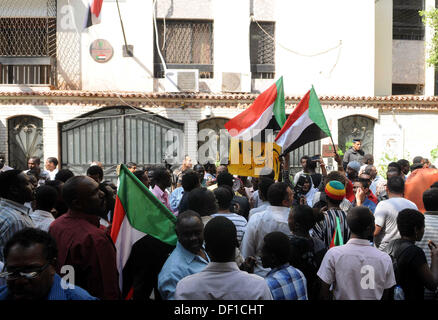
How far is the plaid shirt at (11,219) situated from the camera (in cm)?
380

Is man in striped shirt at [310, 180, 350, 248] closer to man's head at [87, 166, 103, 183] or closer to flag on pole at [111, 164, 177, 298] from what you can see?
flag on pole at [111, 164, 177, 298]

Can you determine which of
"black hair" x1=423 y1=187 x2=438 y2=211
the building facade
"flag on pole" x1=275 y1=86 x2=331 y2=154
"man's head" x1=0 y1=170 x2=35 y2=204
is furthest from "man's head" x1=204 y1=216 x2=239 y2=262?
the building facade

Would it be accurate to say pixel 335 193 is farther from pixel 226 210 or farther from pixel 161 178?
pixel 161 178

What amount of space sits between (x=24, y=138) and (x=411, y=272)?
13.2m

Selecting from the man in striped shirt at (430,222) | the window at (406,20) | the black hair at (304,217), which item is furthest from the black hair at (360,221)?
the window at (406,20)

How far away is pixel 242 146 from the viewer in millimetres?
7406

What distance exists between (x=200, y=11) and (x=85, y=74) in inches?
165

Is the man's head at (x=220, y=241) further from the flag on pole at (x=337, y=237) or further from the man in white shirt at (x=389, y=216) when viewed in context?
the man in white shirt at (x=389, y=216)

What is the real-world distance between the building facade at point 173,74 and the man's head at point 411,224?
10783 millimetres

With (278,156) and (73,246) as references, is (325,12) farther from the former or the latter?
(73,246)

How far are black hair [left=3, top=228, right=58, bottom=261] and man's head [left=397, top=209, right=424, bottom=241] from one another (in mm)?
2806

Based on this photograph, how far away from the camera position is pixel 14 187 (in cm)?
415

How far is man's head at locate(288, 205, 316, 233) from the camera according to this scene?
3.95 metres

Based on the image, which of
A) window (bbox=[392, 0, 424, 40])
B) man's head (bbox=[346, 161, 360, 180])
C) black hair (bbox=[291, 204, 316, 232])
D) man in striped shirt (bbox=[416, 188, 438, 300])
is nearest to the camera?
black hair (bbox=[291, 204, 316, 232])
